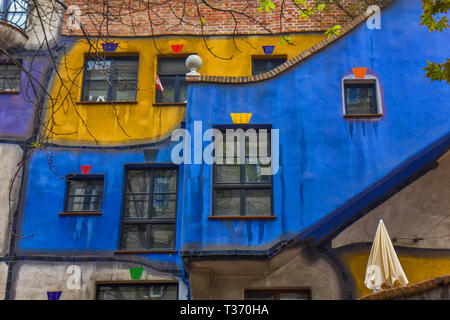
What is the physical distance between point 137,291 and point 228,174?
373 cm

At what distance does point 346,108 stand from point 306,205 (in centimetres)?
266

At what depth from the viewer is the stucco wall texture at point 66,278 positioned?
11.8m

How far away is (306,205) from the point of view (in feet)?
32.9

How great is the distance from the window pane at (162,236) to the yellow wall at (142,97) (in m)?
2.22

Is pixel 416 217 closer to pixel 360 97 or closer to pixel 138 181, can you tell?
pixel 360 97

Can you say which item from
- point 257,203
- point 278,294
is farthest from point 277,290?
point 257,203

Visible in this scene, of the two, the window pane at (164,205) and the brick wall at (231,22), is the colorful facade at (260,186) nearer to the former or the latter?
the window pane at (164,205)

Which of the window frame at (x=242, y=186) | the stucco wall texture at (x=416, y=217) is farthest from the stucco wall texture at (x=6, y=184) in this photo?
the stucco wall texture at (x=416, y=217)

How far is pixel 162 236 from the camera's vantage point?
40.5 ft

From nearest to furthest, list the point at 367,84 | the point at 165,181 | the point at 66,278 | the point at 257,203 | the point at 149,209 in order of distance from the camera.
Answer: the point at 257,203 < the point at 367,84 < the point at 66,278 < the point at 149,209 < the point at 165,181
